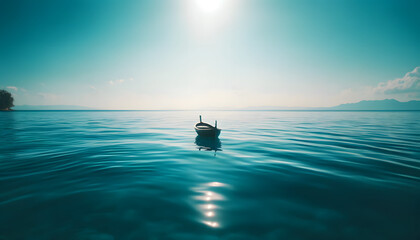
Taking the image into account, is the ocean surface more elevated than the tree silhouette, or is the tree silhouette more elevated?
the tree silhouette

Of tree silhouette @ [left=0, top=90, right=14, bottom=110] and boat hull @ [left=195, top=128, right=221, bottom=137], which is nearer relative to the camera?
→ boat hull @ [left=195, top=128, right=221, bottom=137]

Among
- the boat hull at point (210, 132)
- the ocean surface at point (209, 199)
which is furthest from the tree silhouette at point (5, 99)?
the boat hull at point (210, 132)

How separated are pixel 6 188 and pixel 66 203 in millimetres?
2662

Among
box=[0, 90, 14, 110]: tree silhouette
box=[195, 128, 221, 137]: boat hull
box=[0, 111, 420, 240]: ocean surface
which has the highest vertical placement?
box=[0, 90, 14, 110]: tree silhouette

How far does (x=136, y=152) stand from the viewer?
9.81 m

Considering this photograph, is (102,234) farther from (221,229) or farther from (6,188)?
(6,188)

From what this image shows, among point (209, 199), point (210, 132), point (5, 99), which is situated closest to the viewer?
point (209, 199)

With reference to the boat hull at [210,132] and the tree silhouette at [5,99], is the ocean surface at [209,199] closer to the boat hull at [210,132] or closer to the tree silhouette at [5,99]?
the boat hull at [210,132]

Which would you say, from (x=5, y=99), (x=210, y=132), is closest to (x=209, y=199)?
(x=210, y=132)

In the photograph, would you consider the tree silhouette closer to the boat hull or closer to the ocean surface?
the ocean surface

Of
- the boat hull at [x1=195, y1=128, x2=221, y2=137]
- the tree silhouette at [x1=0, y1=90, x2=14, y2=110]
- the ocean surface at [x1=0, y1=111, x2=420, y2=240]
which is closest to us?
the ocean surface at [x1=0, y1=111, x2=420, y2=240]

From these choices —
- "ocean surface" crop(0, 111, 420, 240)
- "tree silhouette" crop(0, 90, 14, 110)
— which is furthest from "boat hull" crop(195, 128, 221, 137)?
"tree silhouette" crop(0, 90, 14, 110)

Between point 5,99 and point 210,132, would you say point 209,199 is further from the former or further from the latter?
point 5,99

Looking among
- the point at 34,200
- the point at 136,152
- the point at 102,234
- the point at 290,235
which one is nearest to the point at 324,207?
the point at 290,235
